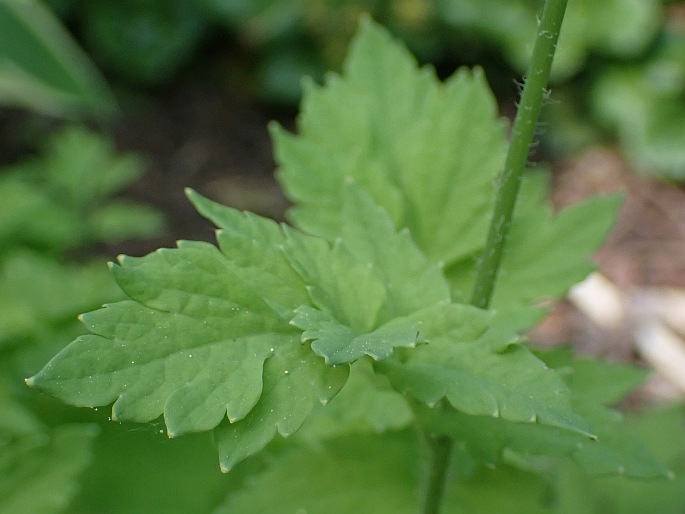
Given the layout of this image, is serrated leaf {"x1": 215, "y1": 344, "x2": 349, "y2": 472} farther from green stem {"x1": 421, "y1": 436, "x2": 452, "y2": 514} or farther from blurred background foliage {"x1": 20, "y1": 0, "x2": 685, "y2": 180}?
blurred background foliage {"x1": 20, "y1": 0, "x2": 685, "y2": 180}

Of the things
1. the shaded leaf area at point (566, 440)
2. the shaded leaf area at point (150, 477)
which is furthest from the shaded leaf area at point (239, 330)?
the shaded leaf area at point (150, 477)

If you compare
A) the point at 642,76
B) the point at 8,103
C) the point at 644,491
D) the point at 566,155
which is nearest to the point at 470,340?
the point at 644,491

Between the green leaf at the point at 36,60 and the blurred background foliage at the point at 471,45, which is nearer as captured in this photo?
the green leaf at the point at 36,60

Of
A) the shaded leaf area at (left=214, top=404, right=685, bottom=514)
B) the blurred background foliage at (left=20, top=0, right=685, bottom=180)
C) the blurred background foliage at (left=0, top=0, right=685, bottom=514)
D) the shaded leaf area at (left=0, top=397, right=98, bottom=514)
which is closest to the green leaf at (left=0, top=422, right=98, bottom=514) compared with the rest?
the shaded leaf area at (left=0, top=397, right=98, bottom=514)

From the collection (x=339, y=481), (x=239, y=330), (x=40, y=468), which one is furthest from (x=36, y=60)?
(x=239, y=330)

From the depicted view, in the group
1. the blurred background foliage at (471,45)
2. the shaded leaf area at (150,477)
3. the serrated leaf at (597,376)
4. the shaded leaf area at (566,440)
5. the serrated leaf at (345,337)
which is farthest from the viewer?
the blurred background foliage at (471,45)

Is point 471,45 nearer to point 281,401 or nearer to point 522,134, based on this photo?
point 522,134

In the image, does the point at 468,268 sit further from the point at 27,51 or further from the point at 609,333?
the point at 27,51

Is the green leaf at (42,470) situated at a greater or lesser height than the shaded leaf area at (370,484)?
greater

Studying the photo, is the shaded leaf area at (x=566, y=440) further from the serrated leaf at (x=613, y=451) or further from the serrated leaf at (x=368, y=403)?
the serrated leaf at (x=368, y=403)
